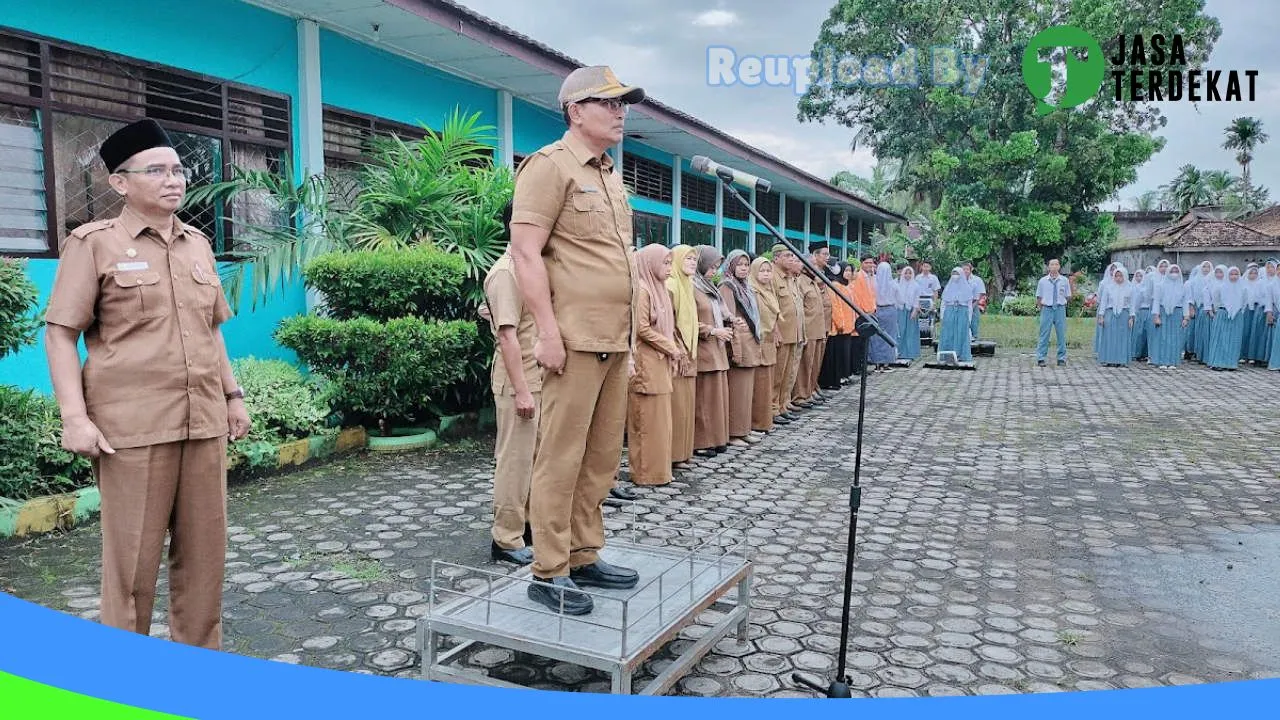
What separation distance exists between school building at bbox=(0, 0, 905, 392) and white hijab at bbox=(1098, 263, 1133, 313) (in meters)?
9.04

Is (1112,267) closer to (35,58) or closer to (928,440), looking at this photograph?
(928,440)

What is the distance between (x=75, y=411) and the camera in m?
2.55

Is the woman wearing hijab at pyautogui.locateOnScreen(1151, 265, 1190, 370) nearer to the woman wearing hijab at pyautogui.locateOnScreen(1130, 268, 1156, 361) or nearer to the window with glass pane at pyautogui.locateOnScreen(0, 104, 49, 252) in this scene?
the woman wearing hijab at pyautogui.locateOnScreen(1130, 268, 1156, 361)

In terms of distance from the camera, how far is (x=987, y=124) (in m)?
25.9

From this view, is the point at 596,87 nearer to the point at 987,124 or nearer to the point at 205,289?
the point at 205,289

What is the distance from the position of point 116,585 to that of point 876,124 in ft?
89.6

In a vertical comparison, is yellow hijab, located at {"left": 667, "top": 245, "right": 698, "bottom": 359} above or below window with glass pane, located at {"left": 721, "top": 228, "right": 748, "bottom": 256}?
below

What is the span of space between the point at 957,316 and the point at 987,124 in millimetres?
12663

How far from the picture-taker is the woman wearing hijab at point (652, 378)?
20.0 feet

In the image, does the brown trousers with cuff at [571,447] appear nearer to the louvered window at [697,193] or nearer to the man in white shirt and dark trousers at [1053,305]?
the louvered window at [697,193]

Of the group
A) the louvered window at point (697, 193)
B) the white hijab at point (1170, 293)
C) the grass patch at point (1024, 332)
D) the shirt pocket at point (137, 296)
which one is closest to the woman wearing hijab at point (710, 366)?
the shirt pocket at point (137, 296)

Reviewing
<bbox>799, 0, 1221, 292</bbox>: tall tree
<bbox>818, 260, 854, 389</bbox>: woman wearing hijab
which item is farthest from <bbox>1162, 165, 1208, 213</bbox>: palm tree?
<bbox>818, 260, 854, 389</bbox>: woman wearing hijab

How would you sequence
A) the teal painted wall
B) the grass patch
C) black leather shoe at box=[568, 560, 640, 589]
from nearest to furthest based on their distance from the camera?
black leather shoe at box=[568, 560, 640, 589] < the teal painted wall < the grass patch

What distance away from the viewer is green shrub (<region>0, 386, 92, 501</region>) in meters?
4.80
